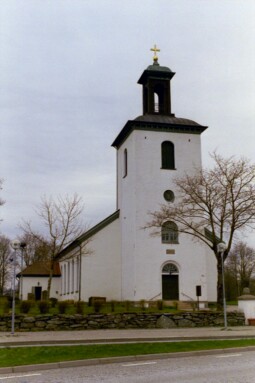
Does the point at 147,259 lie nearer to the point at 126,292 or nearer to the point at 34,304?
the point at 126,292

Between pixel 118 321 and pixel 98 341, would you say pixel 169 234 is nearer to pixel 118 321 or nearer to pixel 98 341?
pixel 118 321

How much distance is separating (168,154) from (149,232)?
6198 mm

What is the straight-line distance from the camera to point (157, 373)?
10172 mm

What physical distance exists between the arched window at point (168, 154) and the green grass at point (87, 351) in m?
23.5

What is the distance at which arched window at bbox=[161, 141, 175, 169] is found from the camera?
125 feet

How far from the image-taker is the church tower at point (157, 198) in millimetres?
36000

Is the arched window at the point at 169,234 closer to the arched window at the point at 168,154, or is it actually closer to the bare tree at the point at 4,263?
the arched window at the point at 168,154

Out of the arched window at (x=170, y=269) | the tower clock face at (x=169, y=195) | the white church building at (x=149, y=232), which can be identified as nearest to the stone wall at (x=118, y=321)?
the white church building at (x=149, y=232)

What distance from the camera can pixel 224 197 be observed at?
28672 mm

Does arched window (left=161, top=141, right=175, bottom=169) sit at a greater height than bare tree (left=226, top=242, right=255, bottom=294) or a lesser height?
greater

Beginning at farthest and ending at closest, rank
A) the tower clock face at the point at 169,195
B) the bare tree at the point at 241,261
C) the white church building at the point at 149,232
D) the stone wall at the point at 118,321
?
1. the bare tree at the point at 241,261
2. the tower clock face at the point at 169,195
3. the white church building at the point at 149,232
4. the stone wall at the point at 118,321

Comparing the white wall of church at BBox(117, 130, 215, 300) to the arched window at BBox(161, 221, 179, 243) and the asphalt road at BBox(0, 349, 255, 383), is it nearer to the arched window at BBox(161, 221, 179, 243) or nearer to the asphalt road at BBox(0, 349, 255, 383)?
the arched window at BBox(161, 221, 179, 243)

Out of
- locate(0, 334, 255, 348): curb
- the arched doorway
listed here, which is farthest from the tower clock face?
locate(0, 334, 255, 348): curb

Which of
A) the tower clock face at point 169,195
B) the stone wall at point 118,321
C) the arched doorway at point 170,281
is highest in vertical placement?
the tower clock face at point 169,195
